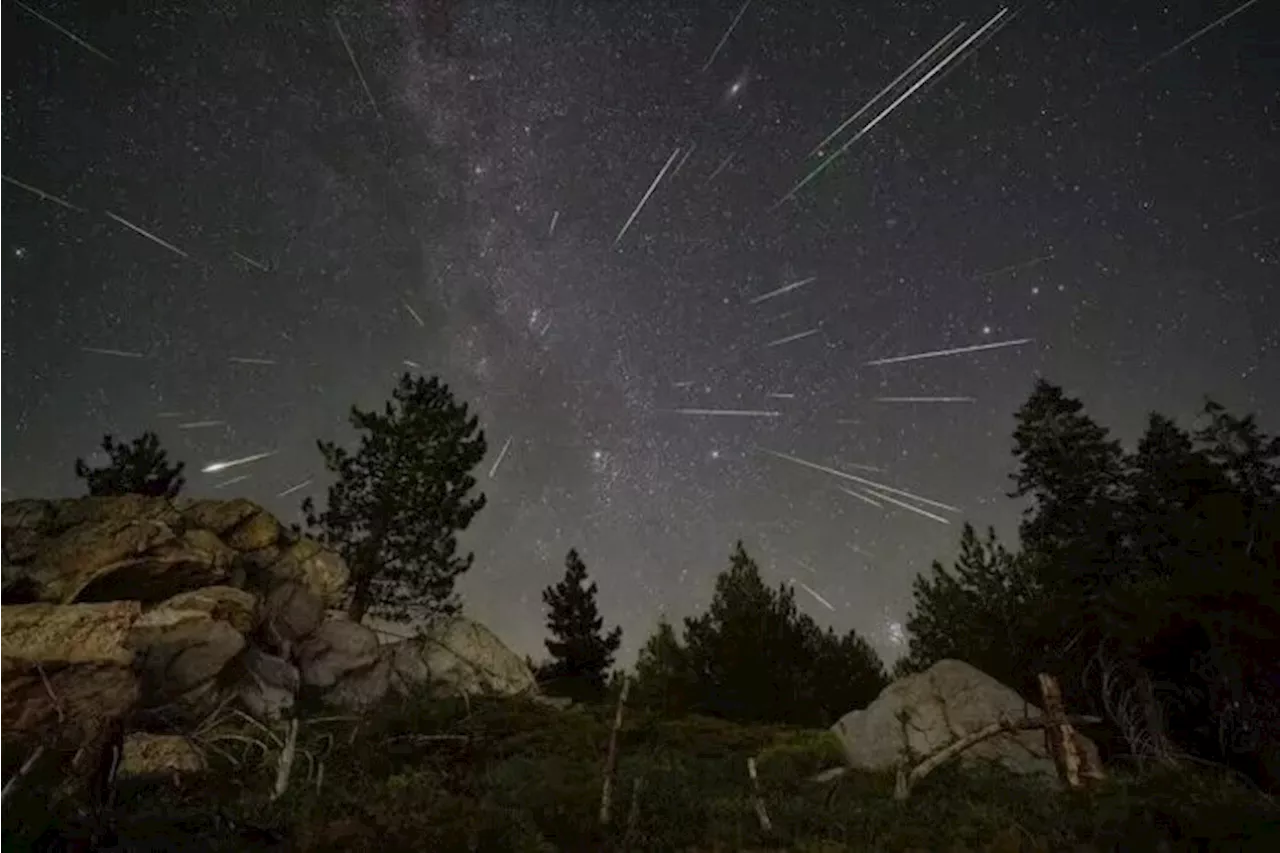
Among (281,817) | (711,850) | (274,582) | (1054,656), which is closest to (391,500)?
(274,582)

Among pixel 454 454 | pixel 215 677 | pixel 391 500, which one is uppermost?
pixel 454 454

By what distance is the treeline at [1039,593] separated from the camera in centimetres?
2233

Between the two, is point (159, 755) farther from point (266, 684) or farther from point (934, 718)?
point (934, 718)

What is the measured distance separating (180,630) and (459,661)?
10.8m

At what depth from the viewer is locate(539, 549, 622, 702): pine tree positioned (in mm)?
37750

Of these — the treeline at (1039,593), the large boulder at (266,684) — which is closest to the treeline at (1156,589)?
the treeline at (1039,593)

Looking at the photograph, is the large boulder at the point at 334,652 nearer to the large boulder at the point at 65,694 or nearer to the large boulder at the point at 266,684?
the large boulder at the point at 266,684

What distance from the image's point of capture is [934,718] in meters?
24.0

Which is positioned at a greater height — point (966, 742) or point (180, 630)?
point (180, 630)

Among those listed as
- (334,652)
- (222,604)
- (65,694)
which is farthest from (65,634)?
(334,652)

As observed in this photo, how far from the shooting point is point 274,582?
30656 millimetres

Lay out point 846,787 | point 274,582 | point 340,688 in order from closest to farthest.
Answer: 1. point 846,787
2. point 340,688
3. point 274,582

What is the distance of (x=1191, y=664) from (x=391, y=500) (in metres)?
31.6

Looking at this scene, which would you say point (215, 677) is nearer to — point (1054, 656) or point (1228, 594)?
point (1054, 656)
